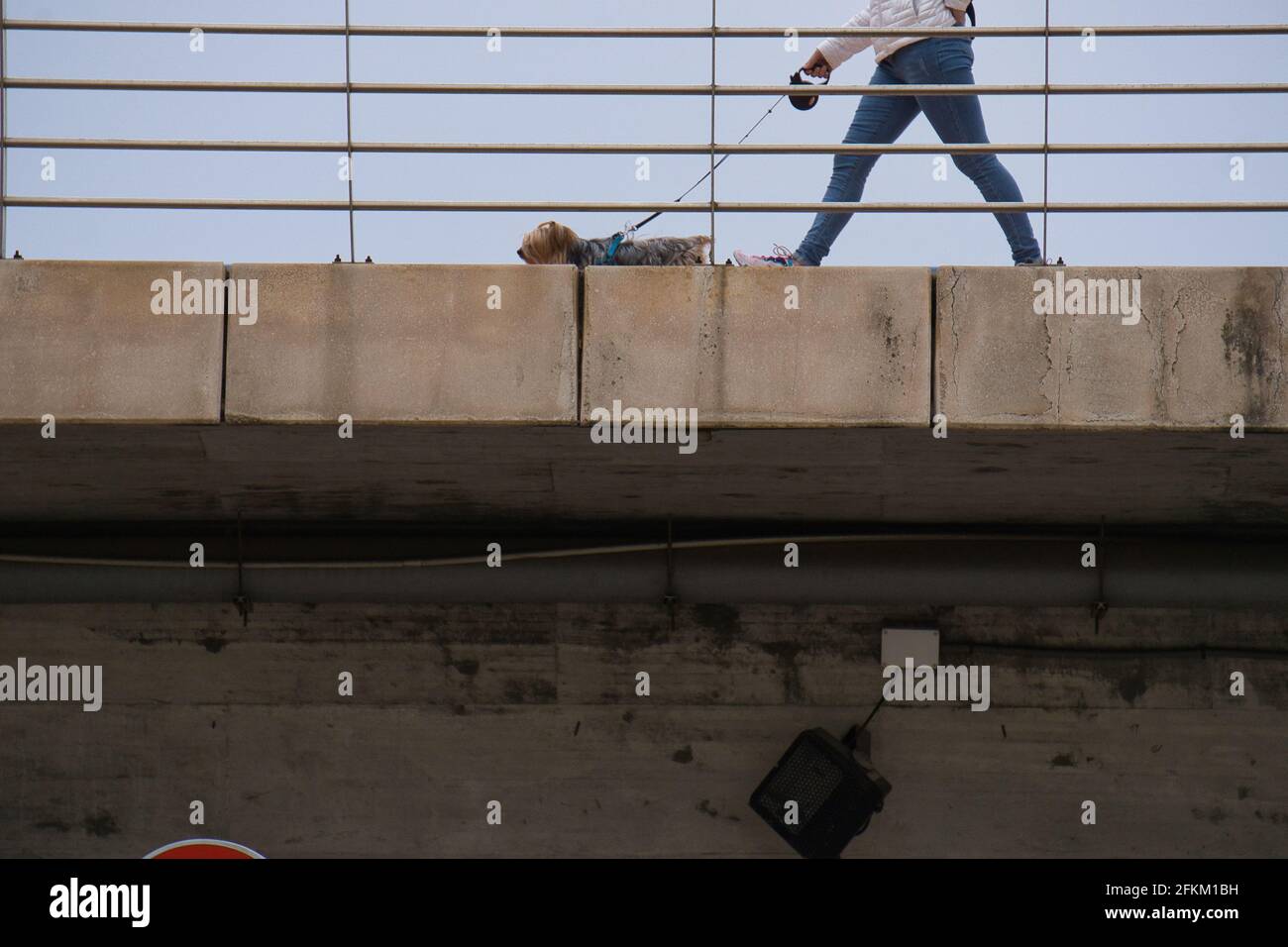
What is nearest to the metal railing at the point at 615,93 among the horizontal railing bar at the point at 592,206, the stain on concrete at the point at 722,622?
the horizontal railing bar at the point at 592,206

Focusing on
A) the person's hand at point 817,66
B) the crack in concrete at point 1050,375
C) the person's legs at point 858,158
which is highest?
the person's hand at point 817,66

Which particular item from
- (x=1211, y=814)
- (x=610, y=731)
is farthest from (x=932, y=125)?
(x=1211, y=814)

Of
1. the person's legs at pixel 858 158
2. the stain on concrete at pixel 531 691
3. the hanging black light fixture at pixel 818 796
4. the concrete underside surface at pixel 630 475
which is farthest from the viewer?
the stain on concrete at pixel 531 691

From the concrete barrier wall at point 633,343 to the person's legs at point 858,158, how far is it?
4.03 feet

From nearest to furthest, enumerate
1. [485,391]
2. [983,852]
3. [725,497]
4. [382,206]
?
[485,391] → [382,206] → [725,497] → [983,852]

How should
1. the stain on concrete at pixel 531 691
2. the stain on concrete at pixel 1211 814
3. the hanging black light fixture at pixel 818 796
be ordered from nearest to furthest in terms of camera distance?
1. the hanging black light fixture at pixel 818 796
2. the stain on concrete at pixel 1211 814
3. the stain on concrete at pixel 531 691

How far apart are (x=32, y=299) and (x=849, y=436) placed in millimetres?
3202

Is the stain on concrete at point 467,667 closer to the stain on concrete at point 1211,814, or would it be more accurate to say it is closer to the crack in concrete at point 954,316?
the crack in concrete at point 954,316

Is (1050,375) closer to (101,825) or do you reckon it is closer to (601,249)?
(601,249)

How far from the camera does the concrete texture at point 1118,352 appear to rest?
4719 mm

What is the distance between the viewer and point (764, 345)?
190 inches

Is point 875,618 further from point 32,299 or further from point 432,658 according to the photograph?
point 32,299
